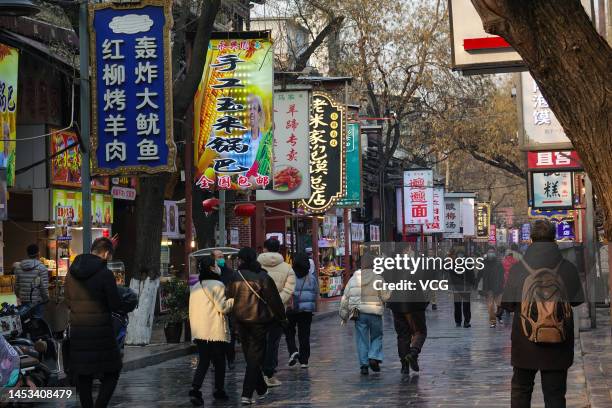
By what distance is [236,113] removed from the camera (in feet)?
76.0

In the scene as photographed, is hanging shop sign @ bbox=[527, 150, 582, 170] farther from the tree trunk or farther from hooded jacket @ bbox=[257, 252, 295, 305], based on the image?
the tree trunk

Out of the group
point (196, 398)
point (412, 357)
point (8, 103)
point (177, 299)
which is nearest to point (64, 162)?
point (177, 299)

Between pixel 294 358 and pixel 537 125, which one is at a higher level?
pixel 537 125

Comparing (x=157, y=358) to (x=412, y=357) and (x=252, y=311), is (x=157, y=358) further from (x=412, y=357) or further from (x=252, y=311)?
(x=252, y=311)

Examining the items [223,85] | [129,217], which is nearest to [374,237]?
[129,217]

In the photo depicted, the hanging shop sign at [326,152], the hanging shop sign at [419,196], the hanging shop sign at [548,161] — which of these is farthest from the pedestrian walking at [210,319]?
the hanging shop sign at [419,196]

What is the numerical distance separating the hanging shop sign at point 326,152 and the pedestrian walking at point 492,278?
217 inches

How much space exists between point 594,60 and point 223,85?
55.2 ft

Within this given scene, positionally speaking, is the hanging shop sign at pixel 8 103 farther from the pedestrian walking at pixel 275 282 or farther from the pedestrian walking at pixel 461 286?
the pedestrian walking at pixel 461 286

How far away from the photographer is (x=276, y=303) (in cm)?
1330

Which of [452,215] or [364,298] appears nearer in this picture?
[364,298]

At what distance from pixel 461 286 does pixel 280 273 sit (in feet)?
23.9

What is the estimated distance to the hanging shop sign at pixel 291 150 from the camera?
2945cm

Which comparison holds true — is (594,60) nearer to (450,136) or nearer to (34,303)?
(34,303)
